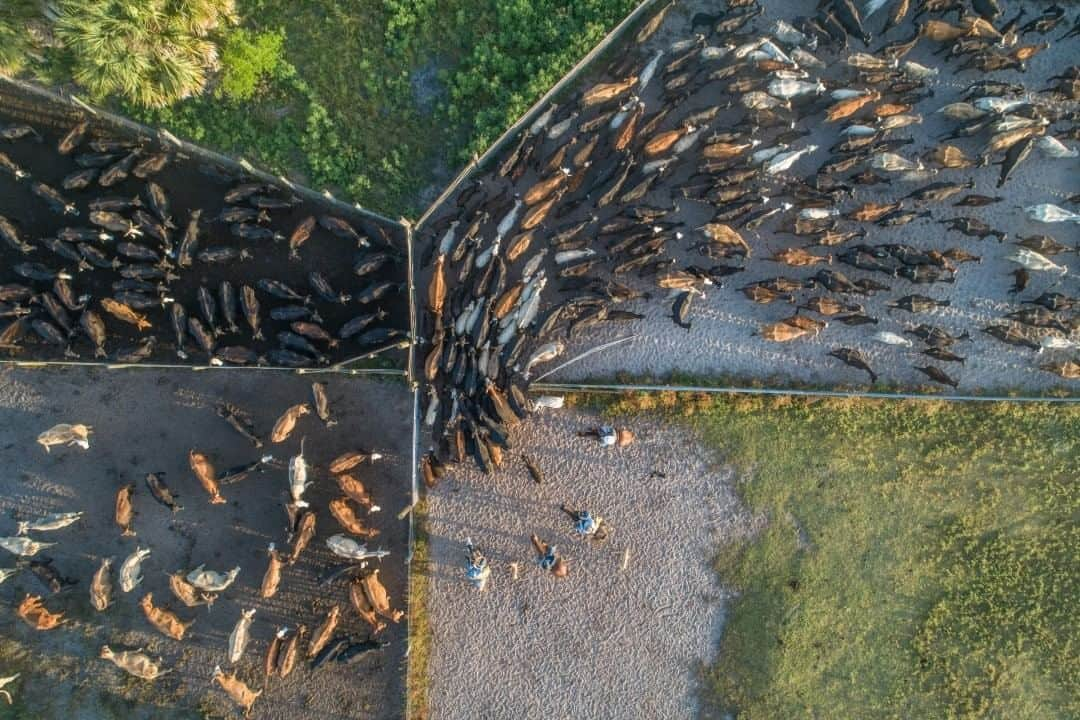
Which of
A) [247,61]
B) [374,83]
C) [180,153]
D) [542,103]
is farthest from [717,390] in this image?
[180,153]

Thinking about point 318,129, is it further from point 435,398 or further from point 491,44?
point 435,398

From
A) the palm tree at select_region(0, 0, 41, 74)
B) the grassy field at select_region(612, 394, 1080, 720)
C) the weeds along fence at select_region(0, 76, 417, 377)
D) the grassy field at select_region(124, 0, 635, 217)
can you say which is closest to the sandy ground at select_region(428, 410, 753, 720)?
the grassy field at select_region(612, 394, 1080, 720)

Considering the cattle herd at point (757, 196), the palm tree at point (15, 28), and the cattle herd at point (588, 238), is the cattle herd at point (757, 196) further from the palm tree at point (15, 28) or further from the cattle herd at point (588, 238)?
the palm tree at point (15, 28)

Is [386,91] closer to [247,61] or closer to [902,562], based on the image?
[247,61]

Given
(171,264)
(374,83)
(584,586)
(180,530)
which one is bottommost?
(584,586)

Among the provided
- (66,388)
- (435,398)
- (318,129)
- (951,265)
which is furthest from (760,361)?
(66,388)

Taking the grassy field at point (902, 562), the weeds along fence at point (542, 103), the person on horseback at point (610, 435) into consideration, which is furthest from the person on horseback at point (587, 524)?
the weeds along fence at point (542, 103)
